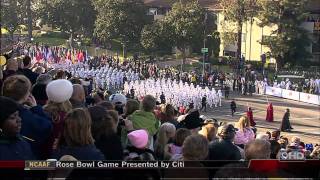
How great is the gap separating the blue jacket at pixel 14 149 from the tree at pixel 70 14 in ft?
157

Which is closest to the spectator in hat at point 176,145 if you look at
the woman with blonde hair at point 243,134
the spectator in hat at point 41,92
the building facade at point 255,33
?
the spectator in hat at point 41,92

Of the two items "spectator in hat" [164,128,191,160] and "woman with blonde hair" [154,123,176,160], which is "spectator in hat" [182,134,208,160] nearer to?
"spectator in hat" [164,128,191,160]

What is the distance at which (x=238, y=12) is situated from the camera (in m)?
46.5

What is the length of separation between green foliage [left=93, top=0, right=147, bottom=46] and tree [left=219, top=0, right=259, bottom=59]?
7.69m

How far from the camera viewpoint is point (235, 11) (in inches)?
1825

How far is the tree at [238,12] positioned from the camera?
46406 millimetres

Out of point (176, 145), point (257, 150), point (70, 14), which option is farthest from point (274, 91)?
point (257, 150)

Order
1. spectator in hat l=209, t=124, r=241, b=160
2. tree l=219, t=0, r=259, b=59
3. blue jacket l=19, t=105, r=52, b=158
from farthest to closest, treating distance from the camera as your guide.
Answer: tree l=219, t=0, r=259, b=59 < spectator in hat l=209, t=124, r=241, b=160 < blue jacket l=19, t=105, r=52, b=158

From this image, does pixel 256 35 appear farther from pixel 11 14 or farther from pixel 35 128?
pixel 35 128

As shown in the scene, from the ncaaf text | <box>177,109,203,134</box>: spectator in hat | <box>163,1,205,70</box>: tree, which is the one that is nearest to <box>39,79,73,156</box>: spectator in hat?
the ncaaf text

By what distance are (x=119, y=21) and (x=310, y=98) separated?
1801 centimetres

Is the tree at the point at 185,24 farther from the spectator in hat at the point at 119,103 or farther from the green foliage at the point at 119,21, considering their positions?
the spectator in hat at the point at 119,103

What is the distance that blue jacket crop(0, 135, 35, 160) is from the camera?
3527 mm

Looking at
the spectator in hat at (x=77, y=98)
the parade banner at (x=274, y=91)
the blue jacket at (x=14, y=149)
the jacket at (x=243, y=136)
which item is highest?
the spectator in hat at (x=77, y=98)
